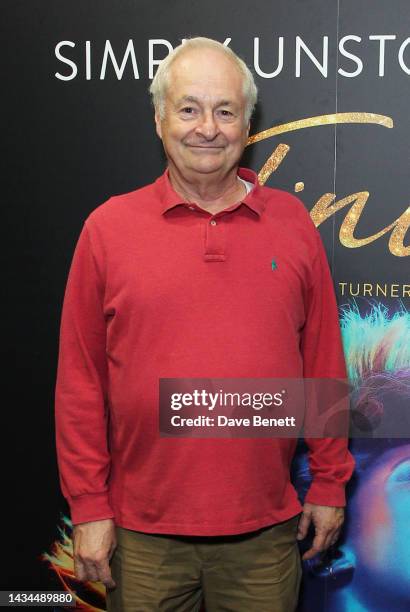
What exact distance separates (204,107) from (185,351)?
0.46 m

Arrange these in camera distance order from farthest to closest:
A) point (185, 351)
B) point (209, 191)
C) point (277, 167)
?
point (277, 167)
point (209, 191)
point (185, 351)

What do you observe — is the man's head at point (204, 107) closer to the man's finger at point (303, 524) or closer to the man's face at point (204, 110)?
the man's face at point (204, 110)

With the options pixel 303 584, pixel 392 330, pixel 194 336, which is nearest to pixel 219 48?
pixel 194 336

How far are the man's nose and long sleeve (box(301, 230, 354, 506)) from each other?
312 mm

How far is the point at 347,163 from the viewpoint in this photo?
6.11 feet

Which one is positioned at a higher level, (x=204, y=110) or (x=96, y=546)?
(x=204, y=110)

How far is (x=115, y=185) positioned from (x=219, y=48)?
1.94 feet

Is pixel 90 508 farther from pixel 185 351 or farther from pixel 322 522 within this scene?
pixel 322 522

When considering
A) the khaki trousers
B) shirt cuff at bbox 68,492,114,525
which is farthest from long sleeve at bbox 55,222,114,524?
the khaki trousers

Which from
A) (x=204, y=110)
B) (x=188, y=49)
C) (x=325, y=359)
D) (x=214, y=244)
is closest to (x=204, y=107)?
(x=204, y=110)

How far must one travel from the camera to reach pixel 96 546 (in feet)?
4.69

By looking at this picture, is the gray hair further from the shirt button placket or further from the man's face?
the shirt button placket

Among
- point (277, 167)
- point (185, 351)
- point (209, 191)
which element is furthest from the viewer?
point (277, 167)

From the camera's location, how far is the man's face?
4.58ft
